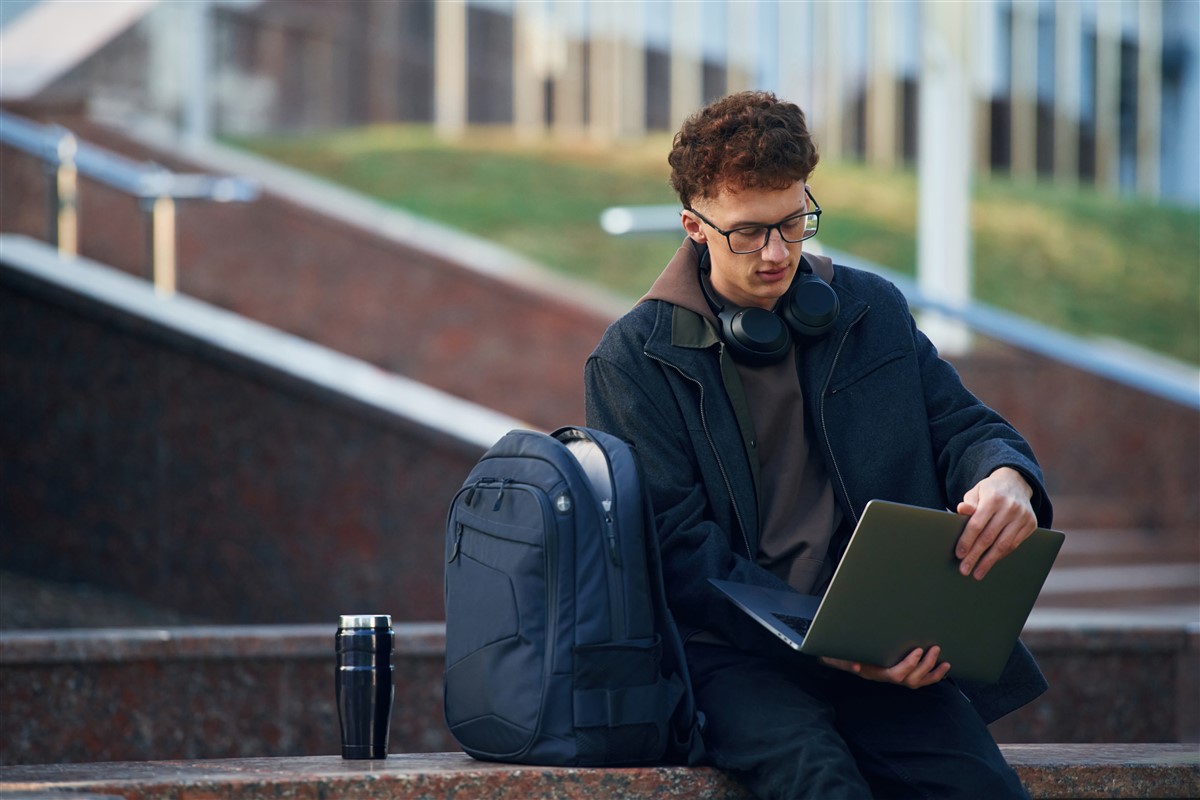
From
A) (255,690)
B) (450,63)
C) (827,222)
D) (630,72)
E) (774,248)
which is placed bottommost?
(827,222)

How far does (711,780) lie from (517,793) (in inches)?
14.5

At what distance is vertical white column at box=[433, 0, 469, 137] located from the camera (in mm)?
19531

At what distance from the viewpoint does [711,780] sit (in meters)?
3.19

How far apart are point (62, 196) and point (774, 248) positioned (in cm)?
616

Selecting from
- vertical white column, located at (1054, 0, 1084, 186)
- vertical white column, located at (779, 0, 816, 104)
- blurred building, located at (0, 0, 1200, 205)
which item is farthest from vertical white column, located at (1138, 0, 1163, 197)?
vertical white column, located at (779, 0, 816, 104)

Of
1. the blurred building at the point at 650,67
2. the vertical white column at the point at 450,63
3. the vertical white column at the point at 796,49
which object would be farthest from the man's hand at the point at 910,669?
the vertical white column at the point at 796,49

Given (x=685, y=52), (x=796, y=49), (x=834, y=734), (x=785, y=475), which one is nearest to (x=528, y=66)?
(x=685, y=52)

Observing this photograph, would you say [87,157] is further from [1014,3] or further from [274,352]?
[1014,3]

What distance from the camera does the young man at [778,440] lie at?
3.21m

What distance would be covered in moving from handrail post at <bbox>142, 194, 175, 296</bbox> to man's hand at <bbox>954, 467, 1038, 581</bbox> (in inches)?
256

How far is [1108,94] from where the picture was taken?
2361 centimetres

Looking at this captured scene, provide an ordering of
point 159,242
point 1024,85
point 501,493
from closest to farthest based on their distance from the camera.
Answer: point 501,493 → point 159,242 → point 1024,85

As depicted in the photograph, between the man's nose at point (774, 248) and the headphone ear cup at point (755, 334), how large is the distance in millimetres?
125

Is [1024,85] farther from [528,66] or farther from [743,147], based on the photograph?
[743,147]
